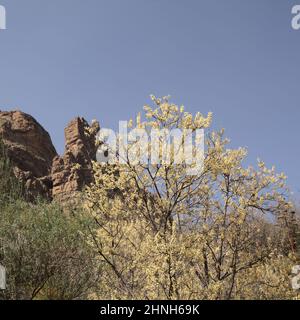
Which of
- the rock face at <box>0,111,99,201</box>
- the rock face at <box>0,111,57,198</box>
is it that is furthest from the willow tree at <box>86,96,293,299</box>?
the rock face at <box>0,111,57,198</box>

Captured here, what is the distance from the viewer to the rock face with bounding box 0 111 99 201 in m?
34.5

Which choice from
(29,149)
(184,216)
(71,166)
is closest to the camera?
(184,216)

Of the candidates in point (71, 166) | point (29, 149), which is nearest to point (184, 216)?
point (71, 166)

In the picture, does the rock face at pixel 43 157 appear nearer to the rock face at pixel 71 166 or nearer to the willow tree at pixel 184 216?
the rock face at pixel 71 166

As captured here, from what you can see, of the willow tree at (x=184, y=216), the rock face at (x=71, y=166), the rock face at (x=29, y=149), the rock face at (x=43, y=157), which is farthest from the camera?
the rock face at (x=29, y=149)

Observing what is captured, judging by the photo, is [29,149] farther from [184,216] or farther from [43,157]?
[184,216]

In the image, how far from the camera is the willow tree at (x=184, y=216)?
6223 mm

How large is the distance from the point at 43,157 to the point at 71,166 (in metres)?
7.98

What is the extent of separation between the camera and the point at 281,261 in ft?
28.3

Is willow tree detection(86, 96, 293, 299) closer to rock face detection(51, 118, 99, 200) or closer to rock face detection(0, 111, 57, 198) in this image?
rock face detection(51, 118, 99, 200)

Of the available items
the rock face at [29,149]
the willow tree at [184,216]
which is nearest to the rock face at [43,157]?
the rock face at [29,149]

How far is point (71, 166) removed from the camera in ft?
115
